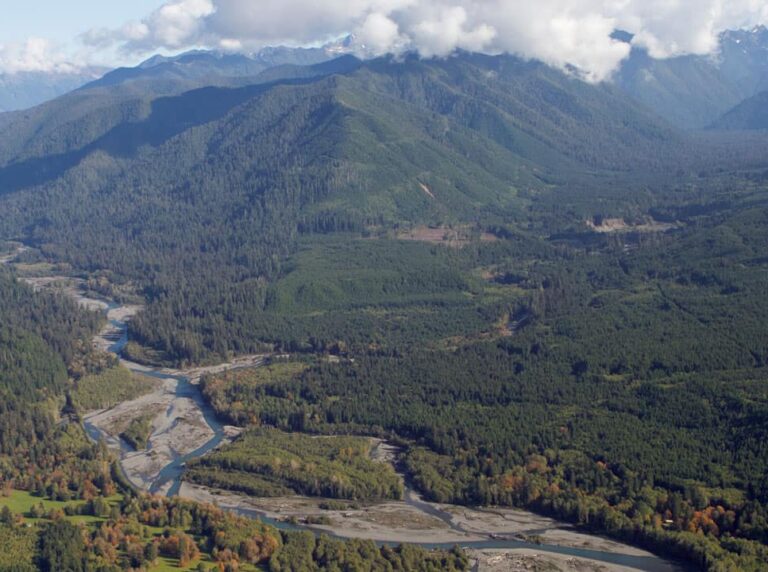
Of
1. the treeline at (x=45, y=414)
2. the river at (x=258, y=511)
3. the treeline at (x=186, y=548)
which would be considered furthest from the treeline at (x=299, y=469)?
the treeline at (x=45, y=414)

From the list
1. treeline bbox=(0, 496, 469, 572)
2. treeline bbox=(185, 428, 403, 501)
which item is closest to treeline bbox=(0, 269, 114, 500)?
treeline bbox=(0, 496, 469, 572)

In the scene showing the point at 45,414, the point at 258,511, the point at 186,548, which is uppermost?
the point at 45,414

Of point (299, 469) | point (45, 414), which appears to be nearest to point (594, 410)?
→ point (299, 469)

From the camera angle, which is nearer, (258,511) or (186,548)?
(186,548)

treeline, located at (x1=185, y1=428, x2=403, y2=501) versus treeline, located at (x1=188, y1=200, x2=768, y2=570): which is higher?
treeline, located at (x1=188, y1=200, x2=768, y2=570)

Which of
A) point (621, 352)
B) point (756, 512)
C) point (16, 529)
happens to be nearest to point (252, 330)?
point (621, 352)

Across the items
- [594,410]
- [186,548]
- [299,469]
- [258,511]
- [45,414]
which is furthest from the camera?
[45,414]

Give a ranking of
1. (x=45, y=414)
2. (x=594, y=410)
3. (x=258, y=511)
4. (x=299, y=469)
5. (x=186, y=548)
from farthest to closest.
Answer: (x=45, y=414) < (x=594, y=410) < (x=299, y=469) < (x=258, y=511) < (x=186, y=548)

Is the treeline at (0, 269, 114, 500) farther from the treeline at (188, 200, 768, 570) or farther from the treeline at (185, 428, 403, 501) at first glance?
the treeline at (188, 200, 768, 570)

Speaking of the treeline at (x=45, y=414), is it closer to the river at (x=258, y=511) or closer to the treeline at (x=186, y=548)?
the river at (x=258, y=511)

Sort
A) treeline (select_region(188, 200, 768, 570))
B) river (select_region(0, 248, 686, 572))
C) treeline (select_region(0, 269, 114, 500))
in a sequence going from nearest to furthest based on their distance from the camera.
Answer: river (select_region(0, 248, 686, 572)), treeline (select_region(188, 200, 768, 570)), treeline (select_region(0, 269, 114, 500))

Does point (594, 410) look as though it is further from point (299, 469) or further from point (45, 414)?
point (45, 414)

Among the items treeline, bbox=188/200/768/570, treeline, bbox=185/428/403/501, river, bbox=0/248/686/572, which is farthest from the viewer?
treeline, bbox=185/428/403/501
